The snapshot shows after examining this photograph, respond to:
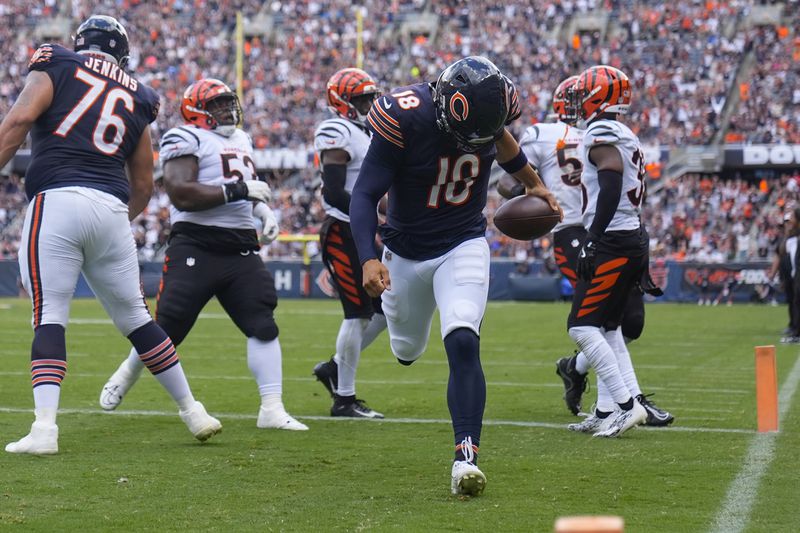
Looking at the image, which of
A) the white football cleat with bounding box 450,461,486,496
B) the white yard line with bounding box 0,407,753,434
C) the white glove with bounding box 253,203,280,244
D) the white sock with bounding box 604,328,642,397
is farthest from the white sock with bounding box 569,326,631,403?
the white football cleat with bounding box 450,461,486,496

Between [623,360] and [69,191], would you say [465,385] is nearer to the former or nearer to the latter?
[69,191]

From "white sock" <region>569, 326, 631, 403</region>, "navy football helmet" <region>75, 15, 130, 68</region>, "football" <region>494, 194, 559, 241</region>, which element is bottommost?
"white sock" <region>569, 326, 631, 403</region>

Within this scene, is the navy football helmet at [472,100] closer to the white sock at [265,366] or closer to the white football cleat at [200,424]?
the white football cleat at [200,424]

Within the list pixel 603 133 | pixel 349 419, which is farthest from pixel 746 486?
pixel 349 419

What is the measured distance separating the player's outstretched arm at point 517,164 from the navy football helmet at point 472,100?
0.34m

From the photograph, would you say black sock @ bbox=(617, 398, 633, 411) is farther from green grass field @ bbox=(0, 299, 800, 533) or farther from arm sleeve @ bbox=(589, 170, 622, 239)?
arm sleeve @ bbox=(589, 170, 622, 239)

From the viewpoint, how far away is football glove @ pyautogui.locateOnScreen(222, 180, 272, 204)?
5.92 meters

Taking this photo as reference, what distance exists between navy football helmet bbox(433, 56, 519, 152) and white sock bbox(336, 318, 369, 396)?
2.52m

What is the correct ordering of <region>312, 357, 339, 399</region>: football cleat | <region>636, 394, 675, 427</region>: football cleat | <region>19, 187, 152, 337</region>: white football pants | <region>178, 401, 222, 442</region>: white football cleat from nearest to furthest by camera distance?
1. <region>19, 187, 152, 337</region>: white football pants
2. <region>178, 401, 222, 442</region>: white football cleat
3. <region>636, 394, 675, 427</region>: football cleat
4. <region>312, 357, 339, 399</region>: football cleat

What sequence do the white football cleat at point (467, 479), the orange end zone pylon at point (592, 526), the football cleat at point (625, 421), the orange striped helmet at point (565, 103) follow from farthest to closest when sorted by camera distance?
the orange striped helmet at point (565, 103) < the football cleat at point (625, 421) < the white football cleat at point (467, 479) < the orange end zone pylon at point (592, 526)

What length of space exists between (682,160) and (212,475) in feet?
80.4

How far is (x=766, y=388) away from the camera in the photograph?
5898mm

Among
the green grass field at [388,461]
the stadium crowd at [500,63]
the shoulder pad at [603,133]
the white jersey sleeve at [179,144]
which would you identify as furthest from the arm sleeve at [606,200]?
the stadium crowd at [500,63]

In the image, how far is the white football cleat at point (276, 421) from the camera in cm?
612
